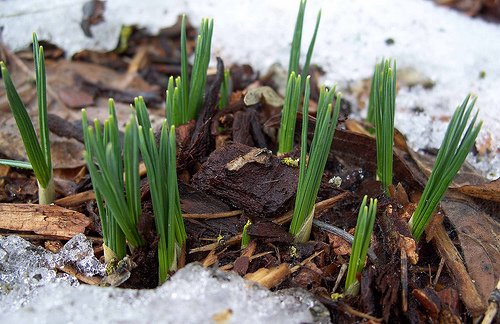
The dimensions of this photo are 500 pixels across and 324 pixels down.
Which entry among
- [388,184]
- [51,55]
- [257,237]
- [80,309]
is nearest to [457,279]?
[388,184]

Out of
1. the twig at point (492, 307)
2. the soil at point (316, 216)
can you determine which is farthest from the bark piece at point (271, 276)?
the twig at point (492, 307)

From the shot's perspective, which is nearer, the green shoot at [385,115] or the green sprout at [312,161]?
the green sprout at [312,161]

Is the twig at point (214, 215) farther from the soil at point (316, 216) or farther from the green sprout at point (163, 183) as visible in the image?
the green sprout at point (163, 183)

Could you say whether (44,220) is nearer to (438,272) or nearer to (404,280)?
(404,280)

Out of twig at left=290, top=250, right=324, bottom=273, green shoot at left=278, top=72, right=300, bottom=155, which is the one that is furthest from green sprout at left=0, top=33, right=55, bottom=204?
twig at left=290, top=250, right=324, bottom=273

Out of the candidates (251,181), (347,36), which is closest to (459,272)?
(251,181)

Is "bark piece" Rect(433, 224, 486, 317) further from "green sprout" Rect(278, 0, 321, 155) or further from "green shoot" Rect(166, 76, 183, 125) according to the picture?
"green shoot" Rect(166, 76, 183, 125)
